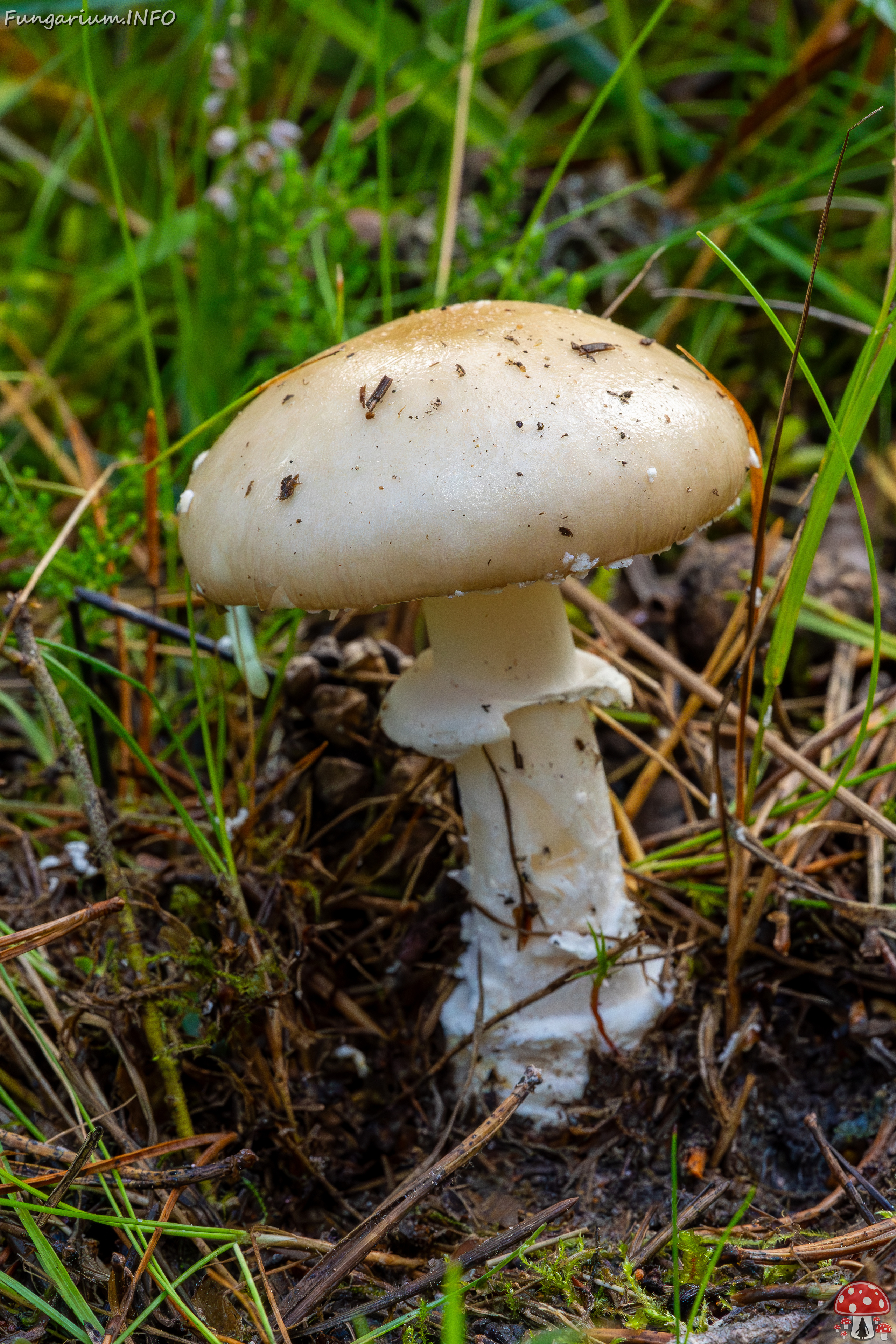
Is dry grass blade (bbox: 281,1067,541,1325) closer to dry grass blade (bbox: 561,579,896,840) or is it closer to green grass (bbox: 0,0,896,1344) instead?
green grass (bbox: 0,0,896,1344)

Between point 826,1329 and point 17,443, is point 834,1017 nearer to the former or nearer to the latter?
point 826,1329

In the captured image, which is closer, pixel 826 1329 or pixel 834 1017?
pixel 826 1329

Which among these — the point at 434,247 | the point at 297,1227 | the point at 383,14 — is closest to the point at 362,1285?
the point at 297,1227

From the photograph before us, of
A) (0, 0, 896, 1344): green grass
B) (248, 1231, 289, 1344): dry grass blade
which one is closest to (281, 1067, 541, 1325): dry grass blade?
(248, 1231, 289, 1344): dry grass blade

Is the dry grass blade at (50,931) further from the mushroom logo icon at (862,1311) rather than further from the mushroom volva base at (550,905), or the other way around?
the mushroom logo icon at (862,1311)

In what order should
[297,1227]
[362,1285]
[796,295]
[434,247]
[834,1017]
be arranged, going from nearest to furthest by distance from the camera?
[362,1285] < [297,1227] < [834,1017] < [434,247] < [796,295]

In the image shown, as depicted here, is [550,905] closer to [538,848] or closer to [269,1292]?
[538,848]

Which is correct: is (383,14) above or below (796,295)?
above
